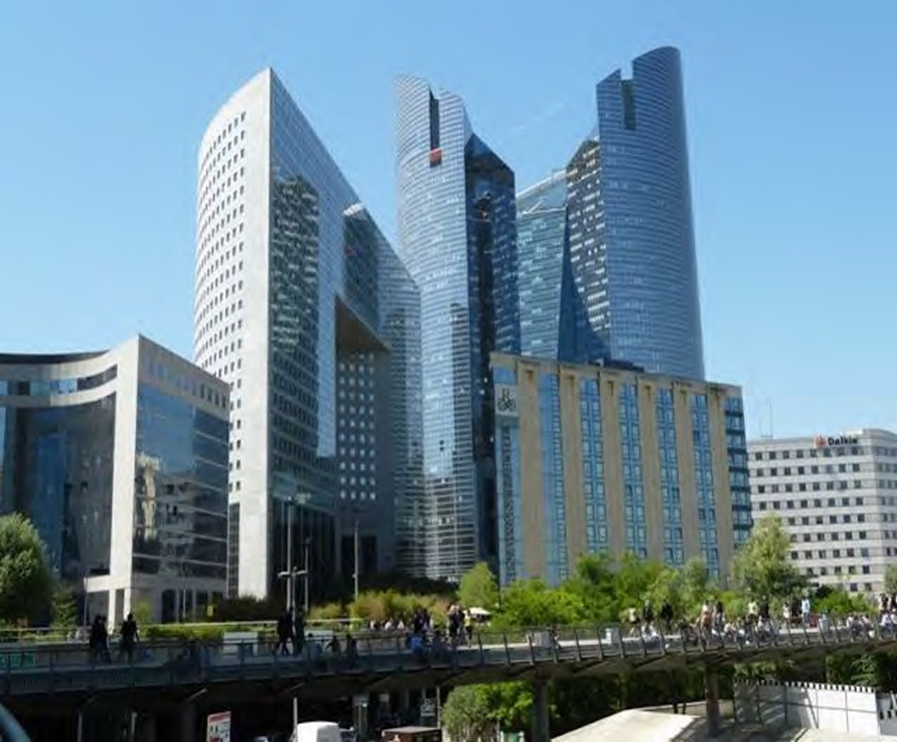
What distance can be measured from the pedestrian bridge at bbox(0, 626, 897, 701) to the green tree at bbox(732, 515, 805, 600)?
4528 cm

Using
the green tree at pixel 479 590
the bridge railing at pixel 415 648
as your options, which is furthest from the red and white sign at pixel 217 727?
the green tree at pixel 479 590

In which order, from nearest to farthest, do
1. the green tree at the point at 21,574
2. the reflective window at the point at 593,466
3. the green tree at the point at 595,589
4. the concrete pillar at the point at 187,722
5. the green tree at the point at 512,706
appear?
1. the concrete pillar at the point at 187,722
2. the green tree at the point at 512,706
3. the green tree at the point at 21,574
4. the green tree at the point at 595,589
5. the reflective window at the point at 593,466

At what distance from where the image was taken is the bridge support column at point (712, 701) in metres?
53.4

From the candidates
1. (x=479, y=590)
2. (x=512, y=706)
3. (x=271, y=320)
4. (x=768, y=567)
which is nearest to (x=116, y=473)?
(x=479, y=590)

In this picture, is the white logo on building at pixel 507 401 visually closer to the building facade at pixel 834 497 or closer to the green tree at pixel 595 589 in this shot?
the green tree at pixel 595 589

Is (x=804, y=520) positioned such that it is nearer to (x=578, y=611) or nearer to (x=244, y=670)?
(x=578, y=611)

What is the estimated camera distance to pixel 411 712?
79438 millimetres

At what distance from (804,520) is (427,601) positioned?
95305mm

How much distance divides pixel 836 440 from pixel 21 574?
143 meters

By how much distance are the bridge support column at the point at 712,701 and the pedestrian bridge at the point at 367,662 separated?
341 cm

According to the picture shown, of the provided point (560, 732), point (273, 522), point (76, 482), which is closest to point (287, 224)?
point (273, 522)

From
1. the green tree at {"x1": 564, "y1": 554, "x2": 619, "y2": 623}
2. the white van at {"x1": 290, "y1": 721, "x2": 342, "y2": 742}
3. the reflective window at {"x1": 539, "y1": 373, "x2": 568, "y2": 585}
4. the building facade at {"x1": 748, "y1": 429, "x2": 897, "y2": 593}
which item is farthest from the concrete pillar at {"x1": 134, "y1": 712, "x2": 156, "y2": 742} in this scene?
the building facade at {"x1": 748, "y1": 429, "x2": 897, "y2": 593}

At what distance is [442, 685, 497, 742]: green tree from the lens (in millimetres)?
60906

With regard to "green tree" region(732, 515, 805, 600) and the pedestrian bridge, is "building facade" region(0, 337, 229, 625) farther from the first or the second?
the pedestrian bridge
